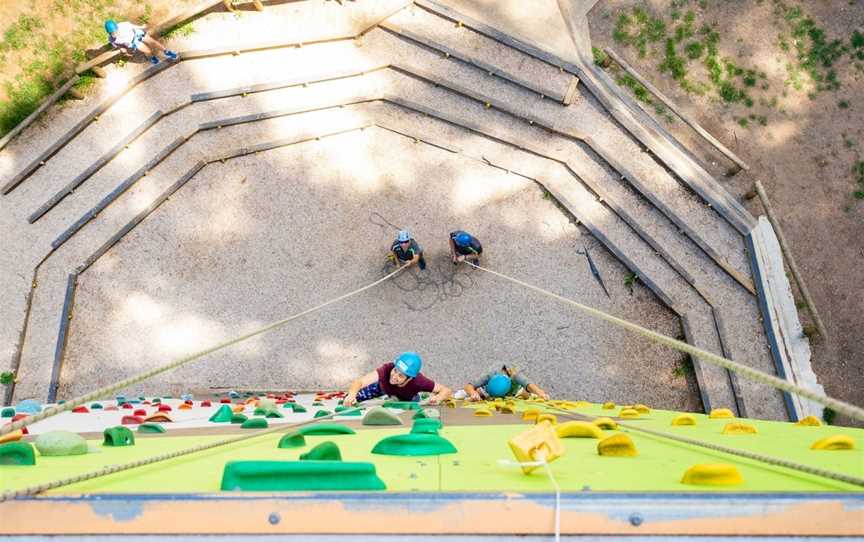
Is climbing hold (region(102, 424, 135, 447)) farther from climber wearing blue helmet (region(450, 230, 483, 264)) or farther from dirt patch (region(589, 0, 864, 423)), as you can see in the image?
dirt patch (region(589, 0, 864, 423))

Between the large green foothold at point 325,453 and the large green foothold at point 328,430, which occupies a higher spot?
the large green foothold at point 328,430

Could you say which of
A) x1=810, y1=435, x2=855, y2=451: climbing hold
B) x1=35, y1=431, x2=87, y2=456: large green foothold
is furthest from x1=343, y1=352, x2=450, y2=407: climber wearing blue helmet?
x1=810, y1=435, x2=855, y2=451: climbing hold

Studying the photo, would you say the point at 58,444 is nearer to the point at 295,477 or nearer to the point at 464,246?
the point at 295,477

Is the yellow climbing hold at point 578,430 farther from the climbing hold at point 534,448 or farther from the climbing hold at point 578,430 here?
the climbing hold at point 534,448

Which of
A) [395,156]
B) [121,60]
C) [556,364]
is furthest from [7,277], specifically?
[556,364]

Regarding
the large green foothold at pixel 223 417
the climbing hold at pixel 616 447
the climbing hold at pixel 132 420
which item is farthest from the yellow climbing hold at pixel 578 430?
the climbing hold at pixel 132 420

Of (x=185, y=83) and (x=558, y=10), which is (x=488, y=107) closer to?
(x=558, y=10)
